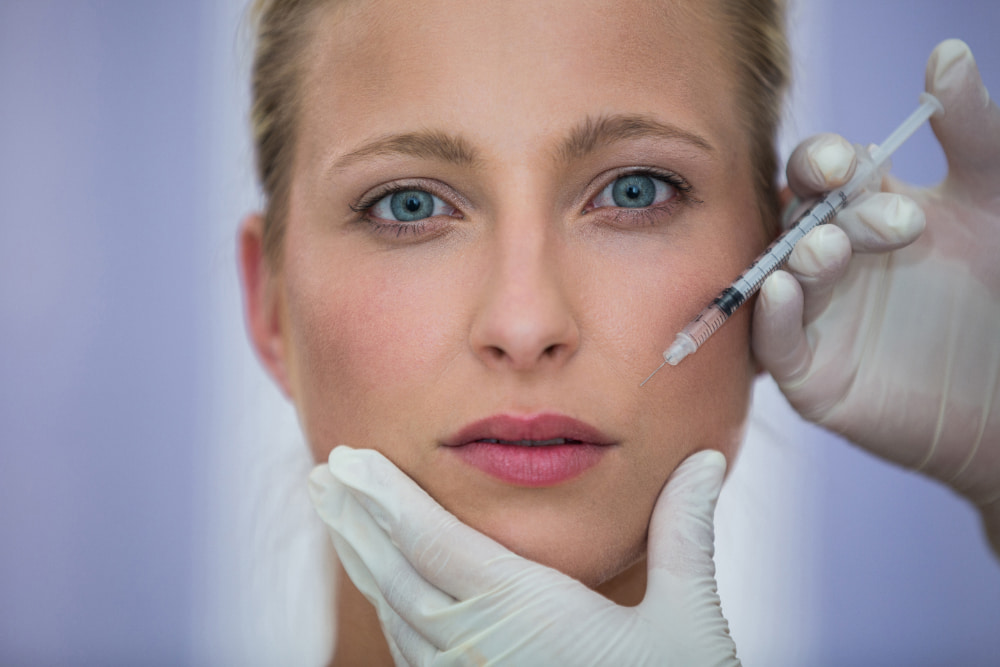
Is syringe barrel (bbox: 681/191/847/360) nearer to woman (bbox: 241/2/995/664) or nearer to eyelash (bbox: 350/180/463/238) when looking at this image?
woman (bbox: 241/2/995/664)

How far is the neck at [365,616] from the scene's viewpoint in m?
1.36

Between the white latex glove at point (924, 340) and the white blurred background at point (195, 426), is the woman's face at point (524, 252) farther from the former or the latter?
the white blurred background at point (195, 426)

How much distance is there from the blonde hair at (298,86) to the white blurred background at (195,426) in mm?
163

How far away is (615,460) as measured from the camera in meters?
1.19

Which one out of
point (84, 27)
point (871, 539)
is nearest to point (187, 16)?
point (84, 27)

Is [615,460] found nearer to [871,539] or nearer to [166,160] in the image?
[871,539]

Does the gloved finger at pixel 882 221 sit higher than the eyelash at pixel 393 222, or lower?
lower

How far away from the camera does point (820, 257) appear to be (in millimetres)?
1287

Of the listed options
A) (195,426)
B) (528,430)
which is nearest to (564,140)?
(528,430)

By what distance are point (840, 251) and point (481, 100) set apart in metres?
0.59

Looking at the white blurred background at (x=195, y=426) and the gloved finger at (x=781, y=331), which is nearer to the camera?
the gloved finger at (x=781, y=331)

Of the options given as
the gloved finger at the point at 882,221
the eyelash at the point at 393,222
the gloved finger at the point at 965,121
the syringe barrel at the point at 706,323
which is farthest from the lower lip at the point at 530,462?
the gloved finger at the point at 965,121

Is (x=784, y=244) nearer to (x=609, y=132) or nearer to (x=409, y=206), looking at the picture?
(x=609, y=132)

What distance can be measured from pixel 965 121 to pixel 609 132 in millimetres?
635
